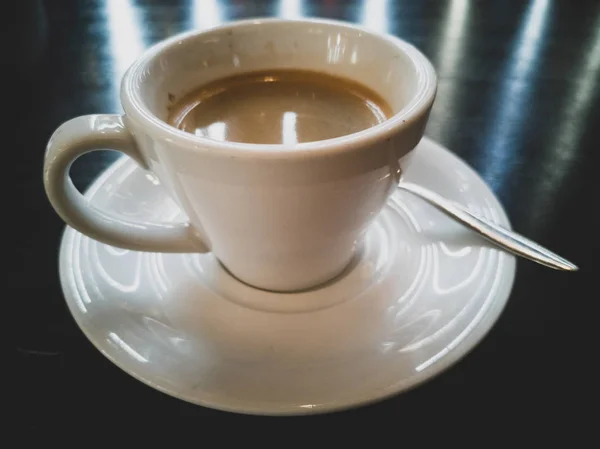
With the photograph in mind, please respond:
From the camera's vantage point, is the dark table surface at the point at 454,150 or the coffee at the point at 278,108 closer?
the dark table surface at the point at 454,150

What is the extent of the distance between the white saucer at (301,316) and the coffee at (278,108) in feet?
0.45

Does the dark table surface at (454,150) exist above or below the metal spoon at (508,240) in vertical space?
below

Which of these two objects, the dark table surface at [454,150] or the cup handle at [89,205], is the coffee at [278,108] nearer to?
the cup handle at [89,205]

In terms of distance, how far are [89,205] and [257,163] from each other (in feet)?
0.78

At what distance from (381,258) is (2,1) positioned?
1454mm

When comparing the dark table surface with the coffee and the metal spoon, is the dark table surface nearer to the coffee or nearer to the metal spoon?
the metal spoon

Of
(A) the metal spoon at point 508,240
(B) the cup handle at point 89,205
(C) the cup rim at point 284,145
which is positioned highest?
(C) the cup rim at point 284,145

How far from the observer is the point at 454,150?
94 cm

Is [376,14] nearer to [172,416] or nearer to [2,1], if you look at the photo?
[2,1]

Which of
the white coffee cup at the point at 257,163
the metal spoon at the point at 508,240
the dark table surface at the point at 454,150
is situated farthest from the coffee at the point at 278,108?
the dark table surface at the point at 454,150

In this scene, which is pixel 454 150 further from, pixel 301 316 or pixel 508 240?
pixel 301 316

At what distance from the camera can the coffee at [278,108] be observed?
0.70 metres

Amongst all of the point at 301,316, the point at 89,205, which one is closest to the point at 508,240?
the point at 301,316

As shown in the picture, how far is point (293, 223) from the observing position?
509 mm
